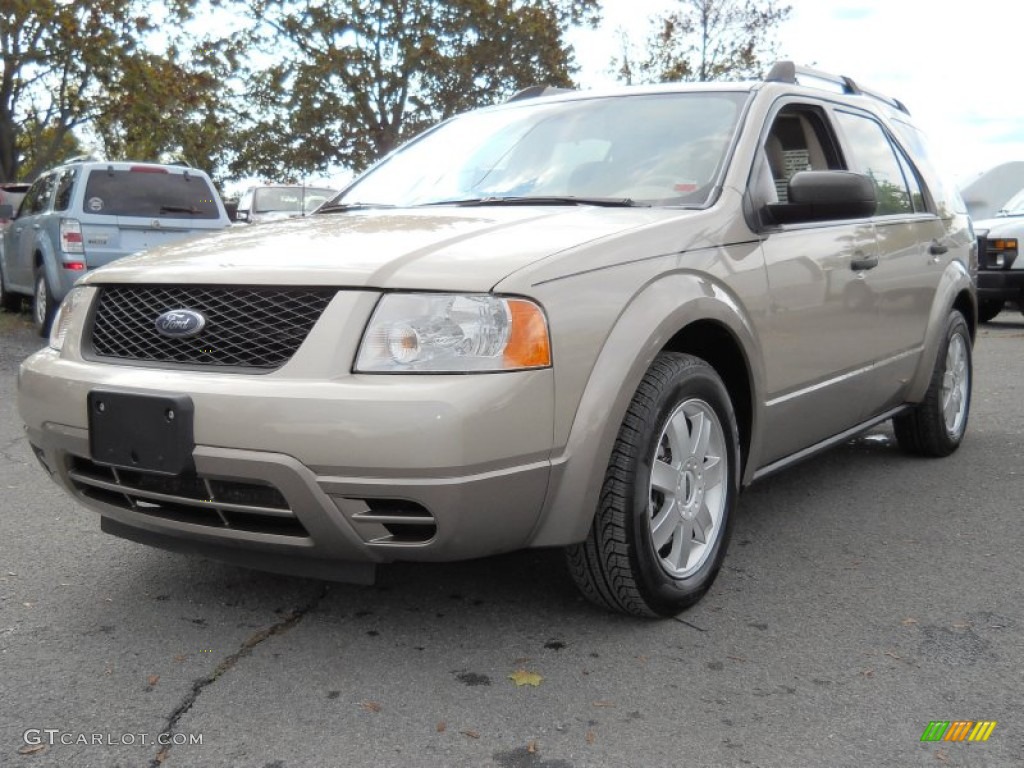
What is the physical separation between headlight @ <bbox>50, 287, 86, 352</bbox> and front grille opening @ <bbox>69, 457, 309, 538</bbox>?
1.55 ft

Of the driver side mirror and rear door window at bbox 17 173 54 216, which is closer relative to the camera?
the driver side mirror

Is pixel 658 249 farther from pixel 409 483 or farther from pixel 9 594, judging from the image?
pixel 9 594

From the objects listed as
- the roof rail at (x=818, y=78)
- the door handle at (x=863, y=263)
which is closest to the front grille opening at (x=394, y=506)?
the door handle at (x=863, y=263)

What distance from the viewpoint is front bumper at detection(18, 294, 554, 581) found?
8.58ft

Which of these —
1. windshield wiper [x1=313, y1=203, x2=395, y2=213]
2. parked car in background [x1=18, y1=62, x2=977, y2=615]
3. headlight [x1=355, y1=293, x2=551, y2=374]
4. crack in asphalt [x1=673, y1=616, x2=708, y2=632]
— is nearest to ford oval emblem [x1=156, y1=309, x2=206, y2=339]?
parked car in background [x1=18, y1=62, x2=977, y2=615]

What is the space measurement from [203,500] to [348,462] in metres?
0.48

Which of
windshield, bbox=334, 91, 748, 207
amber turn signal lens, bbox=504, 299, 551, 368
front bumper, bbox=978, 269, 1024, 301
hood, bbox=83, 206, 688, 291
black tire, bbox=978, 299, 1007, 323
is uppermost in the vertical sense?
windshield, bbox=334, 91, 748, 207

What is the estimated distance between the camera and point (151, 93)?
79.7 ft

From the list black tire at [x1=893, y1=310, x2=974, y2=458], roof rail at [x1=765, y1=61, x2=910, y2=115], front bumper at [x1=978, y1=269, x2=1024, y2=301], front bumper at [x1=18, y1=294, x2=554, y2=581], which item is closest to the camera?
front bumper at [x1=18, y1=294, x2=554, y2=581]

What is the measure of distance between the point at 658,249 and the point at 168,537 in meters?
1.62

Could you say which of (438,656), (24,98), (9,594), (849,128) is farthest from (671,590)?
(24,98)

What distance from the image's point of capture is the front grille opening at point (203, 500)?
9.18ft

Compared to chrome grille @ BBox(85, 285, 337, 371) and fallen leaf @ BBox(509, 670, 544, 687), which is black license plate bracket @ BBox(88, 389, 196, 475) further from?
fallen leaf @ BBox(509, 670, 544, 687)

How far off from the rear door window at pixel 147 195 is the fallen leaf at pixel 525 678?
895cm
